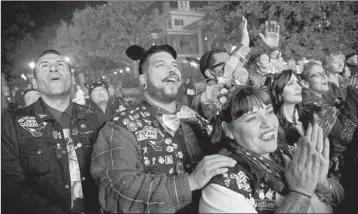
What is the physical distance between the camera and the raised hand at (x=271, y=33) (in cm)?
482

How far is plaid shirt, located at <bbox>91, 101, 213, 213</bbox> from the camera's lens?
202 centimetres

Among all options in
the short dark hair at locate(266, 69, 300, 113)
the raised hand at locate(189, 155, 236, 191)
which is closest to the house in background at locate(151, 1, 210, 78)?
the short dark hair at locate(266, 69, 300, 113)

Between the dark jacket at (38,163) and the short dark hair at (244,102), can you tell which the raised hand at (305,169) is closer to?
the short dark hair at (244,102)

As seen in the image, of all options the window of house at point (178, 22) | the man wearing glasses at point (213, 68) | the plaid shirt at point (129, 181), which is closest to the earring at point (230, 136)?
the plaid shirt at point (129, 181)

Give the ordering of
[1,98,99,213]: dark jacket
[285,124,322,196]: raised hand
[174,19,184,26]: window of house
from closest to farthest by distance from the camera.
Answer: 1. [285,124,322,196]: raised hand
2. [1,98,99,213]: dark jacket
3. [174,19,184,26]: window of house

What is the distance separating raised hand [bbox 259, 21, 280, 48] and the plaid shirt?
348 cm

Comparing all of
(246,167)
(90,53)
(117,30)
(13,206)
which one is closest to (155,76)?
(246,167)

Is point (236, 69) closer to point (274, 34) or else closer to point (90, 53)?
point (274, 34)

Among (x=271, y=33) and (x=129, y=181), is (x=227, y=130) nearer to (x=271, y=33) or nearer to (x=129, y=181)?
(x=129, y=181)

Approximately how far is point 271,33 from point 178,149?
3.22 meters

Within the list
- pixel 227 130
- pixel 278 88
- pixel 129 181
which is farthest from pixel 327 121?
pixel 129 181

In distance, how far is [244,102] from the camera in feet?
7.25

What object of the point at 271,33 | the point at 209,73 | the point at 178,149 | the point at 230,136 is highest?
the point at 271,33

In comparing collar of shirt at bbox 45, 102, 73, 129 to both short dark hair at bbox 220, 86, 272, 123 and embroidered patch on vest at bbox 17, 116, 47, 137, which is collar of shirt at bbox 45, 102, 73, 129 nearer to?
embroidered patch on vest at bbox 17, 116, 47, 137
